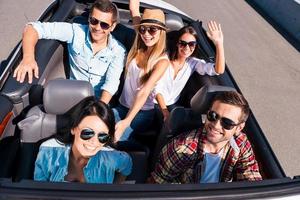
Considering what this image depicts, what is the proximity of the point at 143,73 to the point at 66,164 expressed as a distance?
46.1 inches

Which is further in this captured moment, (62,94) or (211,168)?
(62,94)

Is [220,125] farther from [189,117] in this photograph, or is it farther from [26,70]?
[26,70]

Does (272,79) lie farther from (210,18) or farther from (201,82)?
(201,82)

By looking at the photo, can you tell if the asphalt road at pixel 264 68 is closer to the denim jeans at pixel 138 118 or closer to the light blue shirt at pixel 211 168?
the denim jeans at pixel 138 118

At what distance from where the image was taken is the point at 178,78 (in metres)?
3.45

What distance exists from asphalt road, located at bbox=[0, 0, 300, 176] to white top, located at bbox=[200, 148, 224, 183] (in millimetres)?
1837

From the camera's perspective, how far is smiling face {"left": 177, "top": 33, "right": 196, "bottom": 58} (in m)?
3.26

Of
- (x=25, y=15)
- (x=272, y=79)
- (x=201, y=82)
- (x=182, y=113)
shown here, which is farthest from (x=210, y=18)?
(x=182, y=113)

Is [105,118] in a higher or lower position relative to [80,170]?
higher

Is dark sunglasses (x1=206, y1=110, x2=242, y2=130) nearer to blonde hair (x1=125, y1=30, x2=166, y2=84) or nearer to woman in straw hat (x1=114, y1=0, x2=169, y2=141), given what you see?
woman in straw hat (x1=114, y1=0, x2=169, y2=141)

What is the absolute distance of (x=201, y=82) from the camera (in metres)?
3.48

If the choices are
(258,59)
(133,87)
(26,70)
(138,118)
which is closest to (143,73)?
(133,87)

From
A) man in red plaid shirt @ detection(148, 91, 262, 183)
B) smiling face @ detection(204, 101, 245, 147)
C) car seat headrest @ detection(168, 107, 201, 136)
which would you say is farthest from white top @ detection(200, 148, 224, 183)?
car seat headrest @ detection(168, 107, 201, 136)

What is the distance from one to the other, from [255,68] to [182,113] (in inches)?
136
